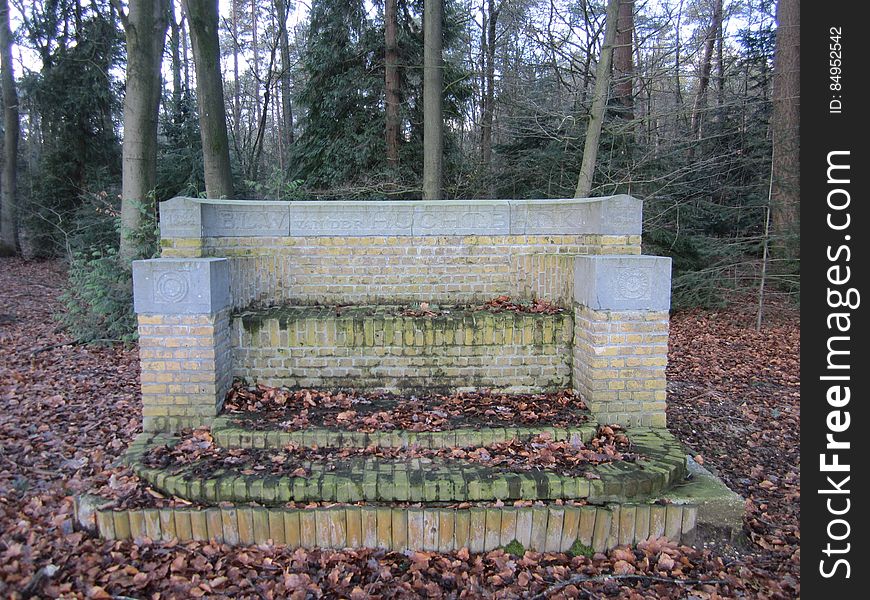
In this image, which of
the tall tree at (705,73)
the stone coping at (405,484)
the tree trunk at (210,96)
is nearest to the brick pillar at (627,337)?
the stone coping at (405,484)

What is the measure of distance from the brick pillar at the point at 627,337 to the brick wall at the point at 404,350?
527 millimetres

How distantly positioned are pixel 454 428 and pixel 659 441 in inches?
60.3

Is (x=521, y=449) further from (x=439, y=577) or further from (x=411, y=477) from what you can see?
(x=439, y=577)

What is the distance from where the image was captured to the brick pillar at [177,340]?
4.05 meters


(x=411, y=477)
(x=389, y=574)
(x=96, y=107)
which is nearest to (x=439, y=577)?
(x=389, y=574)

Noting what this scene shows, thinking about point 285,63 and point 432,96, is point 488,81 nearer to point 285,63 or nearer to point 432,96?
point 432,96

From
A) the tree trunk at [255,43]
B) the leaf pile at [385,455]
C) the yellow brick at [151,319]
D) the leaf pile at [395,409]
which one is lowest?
the leaf pile at [385,455]

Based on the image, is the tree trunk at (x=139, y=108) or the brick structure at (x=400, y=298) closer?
the brick structure at (x=400, y=298)

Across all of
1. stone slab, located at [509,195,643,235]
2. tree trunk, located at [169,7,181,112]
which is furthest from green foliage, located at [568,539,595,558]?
tree trunk, located at [169,7,181,112]

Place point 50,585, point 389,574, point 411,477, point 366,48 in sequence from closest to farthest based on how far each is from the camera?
point 50,585
point 389,574
point 411,477
point 366,48

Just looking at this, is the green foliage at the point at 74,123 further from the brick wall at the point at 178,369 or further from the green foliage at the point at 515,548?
the green foliage at the point at 515,548

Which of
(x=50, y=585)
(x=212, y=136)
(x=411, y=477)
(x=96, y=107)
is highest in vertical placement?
(x=96, y=107)

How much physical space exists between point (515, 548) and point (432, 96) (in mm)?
8677

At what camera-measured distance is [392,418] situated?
4.25m
